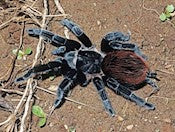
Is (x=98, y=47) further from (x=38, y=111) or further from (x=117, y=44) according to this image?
(x=38, y=111)

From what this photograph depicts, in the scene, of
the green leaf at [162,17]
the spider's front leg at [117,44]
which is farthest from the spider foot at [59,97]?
the green leaf at [162,17]

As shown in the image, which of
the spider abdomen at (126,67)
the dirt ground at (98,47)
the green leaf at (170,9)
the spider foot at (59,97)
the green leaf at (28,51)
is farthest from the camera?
the green leaf at (170,9)

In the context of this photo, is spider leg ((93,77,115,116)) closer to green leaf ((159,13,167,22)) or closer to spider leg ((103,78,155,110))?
spider leg ((103,78,155,110))

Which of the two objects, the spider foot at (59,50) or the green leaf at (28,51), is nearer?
the spider foot at (59,50)

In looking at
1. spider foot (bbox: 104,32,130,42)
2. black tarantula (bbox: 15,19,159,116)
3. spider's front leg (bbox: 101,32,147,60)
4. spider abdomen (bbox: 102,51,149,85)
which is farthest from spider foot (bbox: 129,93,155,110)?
spider foot (bbox: 104,32,130,42)

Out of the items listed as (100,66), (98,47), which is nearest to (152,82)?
(100,66)

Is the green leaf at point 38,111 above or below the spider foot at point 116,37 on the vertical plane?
below

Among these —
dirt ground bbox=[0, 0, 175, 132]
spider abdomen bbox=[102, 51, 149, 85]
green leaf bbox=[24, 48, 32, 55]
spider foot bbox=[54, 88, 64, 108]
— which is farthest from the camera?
green leaf bbox=[24, 48, 32, 55]

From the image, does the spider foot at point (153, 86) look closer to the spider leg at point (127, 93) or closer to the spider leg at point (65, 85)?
the spider leg at point (127, 93)
